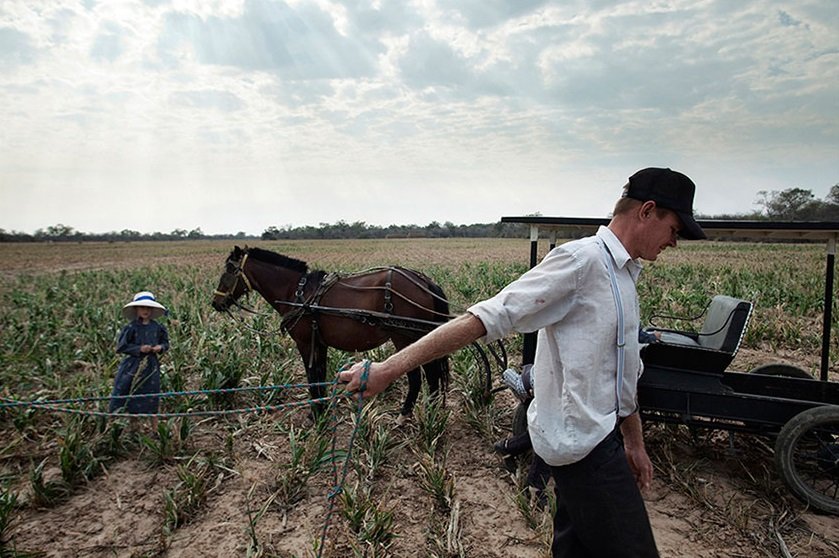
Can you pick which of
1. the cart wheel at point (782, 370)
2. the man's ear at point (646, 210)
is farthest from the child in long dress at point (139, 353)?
the cart wheel at point (782, 370)

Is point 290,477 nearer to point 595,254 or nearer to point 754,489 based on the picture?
point 595,254

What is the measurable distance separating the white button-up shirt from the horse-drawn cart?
238 cm

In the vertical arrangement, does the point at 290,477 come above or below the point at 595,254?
below

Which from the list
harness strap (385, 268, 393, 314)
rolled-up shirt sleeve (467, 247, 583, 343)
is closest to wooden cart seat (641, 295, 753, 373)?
rolled-up shirt sleeve (467, 247, 583, 343)

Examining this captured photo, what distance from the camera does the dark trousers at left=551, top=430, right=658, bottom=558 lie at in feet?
5.77

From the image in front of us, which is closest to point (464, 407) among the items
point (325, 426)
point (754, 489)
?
point (325, 426)

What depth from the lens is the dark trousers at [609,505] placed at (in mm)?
1760

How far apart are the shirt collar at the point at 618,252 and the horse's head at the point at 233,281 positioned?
4.92m

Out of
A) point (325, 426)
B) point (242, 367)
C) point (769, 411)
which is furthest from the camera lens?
point (242, 367)

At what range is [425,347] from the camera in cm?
172

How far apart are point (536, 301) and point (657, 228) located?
2.04 ft

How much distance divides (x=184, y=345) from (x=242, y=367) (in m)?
1.49

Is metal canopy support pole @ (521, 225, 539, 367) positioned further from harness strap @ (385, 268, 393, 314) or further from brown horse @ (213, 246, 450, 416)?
harness strap @ (385, 268, 393, 314)

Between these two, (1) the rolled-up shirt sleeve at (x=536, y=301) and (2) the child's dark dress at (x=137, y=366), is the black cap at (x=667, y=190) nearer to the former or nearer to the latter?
(1) the rolled-up shirt sleeve at (x=536, y=301)
